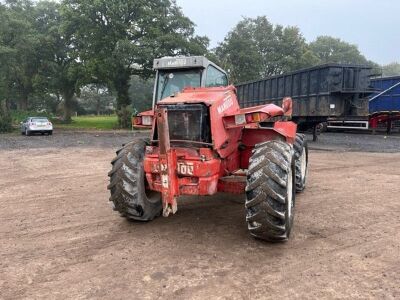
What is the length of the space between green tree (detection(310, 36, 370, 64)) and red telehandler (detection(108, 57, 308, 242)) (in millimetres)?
79088

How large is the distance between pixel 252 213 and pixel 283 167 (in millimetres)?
656

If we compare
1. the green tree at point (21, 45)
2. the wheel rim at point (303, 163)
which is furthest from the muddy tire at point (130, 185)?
the green tree at point (21, 45)

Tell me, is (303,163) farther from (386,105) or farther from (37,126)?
(37,126)

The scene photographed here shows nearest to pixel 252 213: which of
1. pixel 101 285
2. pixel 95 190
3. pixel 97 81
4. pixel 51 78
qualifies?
pixel 101 285

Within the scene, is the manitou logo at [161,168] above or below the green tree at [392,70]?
below

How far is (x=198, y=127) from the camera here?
5082mm

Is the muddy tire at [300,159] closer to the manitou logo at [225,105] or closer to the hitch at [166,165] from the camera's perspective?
the manitou logo at [225,105]

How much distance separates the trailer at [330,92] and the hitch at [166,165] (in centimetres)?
1238

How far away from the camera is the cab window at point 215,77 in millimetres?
6926

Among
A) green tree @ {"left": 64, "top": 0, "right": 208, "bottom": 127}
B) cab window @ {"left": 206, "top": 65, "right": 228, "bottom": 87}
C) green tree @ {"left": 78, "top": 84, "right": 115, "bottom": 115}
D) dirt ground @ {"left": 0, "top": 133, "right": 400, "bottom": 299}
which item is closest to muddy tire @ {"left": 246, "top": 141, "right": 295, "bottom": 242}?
dirt ground @ {"left": 0, "top": 133, "right": 400, "bottom": 299}

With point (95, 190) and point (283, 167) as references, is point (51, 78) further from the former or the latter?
point (283, 167)

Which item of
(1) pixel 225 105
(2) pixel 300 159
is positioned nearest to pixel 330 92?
(2) pixel 300 159

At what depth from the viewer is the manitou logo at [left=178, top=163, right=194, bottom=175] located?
4.81 m

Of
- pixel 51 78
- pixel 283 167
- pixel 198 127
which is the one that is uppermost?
pixel 51 78
